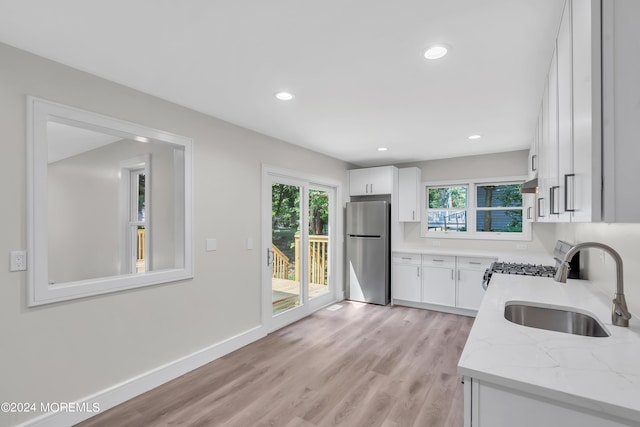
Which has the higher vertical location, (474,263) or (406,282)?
(474,263)

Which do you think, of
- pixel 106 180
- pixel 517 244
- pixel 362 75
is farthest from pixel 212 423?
pixel 517 244

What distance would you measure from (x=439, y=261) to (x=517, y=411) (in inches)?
152

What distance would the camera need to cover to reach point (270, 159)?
3.88 metres

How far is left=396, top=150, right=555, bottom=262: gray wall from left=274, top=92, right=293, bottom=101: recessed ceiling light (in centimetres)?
341

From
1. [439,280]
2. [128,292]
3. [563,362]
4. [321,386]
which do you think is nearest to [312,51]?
[563,362]

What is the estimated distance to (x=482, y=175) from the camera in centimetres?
491

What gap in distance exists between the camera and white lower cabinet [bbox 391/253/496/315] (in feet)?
14.6

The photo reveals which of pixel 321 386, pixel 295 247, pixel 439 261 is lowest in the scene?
pixel 321 386

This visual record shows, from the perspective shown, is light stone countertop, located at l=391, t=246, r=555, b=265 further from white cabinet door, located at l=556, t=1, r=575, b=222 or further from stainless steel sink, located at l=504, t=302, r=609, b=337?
white cabinet door, located at l=556, t=1, r=575, b=222

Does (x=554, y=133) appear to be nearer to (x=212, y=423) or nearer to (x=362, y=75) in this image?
(x=362, y=75)

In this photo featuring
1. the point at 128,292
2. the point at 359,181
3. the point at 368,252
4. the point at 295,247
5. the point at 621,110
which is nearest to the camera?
the point at 621,110

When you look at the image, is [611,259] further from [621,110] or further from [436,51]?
[436,51]

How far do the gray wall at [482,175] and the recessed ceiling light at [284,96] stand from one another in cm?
341

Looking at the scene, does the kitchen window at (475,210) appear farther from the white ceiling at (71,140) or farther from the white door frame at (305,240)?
the white ceiling at (71,140)
